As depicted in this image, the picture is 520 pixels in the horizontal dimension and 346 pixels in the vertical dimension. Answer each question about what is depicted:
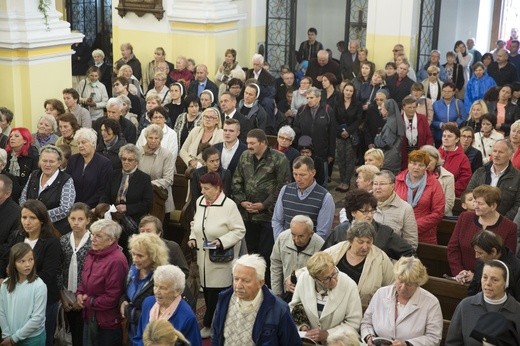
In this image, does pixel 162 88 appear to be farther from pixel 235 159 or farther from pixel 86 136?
pixel 86 136

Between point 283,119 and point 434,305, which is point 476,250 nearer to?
point 434,305

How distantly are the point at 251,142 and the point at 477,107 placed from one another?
3993mm

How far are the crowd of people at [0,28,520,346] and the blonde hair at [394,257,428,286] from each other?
0.03ft

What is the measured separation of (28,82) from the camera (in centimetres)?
1130

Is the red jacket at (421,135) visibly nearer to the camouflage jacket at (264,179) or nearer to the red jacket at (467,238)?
the camouflage jacket at (264,179)

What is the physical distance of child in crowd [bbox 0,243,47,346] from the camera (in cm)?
676

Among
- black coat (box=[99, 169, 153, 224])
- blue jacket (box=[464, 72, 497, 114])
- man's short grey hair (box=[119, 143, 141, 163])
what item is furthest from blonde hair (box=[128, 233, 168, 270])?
blue jacket (box=[464, 72, 497, 114])

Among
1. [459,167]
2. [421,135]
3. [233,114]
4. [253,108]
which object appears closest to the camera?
[459,167]

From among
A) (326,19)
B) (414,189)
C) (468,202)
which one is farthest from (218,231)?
(326,19)

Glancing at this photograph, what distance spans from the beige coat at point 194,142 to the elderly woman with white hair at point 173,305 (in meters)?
3.77

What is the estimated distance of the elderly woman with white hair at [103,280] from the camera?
689 centimetres

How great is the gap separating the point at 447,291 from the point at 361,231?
1.03 meters

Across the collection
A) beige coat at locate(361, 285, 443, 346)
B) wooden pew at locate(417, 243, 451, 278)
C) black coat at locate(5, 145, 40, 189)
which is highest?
black coat at locate(5, 145, 40, 189)

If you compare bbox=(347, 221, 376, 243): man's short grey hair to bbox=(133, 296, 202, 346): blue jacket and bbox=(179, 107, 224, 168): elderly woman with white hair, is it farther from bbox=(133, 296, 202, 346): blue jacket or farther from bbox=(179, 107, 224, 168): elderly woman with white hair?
bbox=(179, 107, 224, 168): elderly woman with white hair
